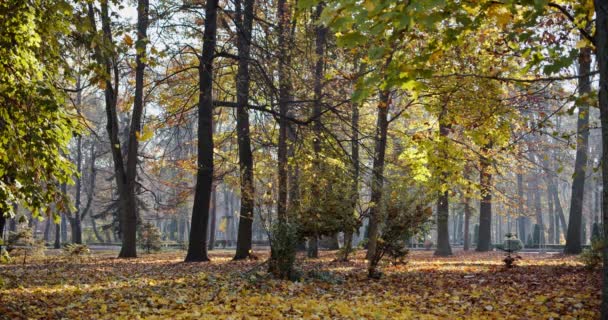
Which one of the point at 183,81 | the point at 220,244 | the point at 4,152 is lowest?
the point at 220,244

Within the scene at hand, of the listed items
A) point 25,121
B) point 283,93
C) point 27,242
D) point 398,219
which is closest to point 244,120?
point 283,93

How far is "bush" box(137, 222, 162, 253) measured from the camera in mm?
26188

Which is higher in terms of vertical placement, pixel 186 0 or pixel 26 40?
pixel 186 0

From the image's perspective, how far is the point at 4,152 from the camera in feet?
19.2

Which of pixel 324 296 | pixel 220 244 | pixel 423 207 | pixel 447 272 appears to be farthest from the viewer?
pixel 220 244

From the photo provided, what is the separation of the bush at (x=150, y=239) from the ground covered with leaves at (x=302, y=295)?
1496 cm

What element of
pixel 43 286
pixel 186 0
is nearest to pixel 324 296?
pixel 43 286

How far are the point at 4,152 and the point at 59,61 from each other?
146 centimetres

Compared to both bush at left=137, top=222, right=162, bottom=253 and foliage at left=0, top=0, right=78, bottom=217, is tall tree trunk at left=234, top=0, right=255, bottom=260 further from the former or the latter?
bush at left=137, top=222, right=162, bottom=253

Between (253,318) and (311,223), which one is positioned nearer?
(253,318)

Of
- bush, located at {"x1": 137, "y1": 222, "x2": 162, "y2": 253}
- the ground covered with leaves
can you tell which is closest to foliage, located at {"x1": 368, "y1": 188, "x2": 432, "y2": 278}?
the ground covered with leaves

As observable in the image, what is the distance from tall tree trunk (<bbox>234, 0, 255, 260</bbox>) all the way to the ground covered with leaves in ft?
11.5

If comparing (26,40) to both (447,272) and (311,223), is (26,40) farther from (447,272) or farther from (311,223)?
(447,272)

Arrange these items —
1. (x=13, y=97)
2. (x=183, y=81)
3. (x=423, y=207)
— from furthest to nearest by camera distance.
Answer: (x=183, y=81), (x=423, y=207), (x=13, y=97)
